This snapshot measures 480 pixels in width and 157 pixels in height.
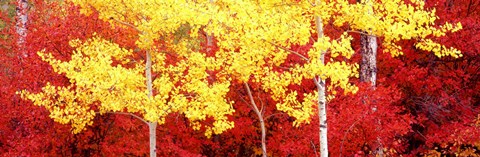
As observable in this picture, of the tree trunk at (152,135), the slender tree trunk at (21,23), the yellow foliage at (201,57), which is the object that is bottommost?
the tree trunk at (152,135)

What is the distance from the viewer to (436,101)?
1819cm

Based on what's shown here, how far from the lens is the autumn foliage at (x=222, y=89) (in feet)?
44.4

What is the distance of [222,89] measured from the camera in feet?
47.1

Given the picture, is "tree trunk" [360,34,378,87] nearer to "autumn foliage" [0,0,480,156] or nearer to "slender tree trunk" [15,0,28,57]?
"autumn foliage" [0,0,480,156]

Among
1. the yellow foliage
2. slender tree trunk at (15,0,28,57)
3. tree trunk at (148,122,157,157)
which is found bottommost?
tree trunk at (148,122,157,157)

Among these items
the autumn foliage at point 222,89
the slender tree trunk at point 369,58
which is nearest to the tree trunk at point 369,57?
the slender tree trunk at point 369,58

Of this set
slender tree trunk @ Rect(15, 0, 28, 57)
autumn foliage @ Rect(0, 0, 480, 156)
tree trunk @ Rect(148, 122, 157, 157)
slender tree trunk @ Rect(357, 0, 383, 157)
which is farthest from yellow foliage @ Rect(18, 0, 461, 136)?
slender tree trunk @ Rect(15, 0, 28, 57)

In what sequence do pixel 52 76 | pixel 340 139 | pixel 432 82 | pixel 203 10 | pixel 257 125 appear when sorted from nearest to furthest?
1. pixel 203 10
2. pixel 340 139
3. pixel 52 76
4. pixel 432 82
5. pixel 257 125

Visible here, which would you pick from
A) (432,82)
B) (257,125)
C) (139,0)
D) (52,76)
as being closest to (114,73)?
(139,0)

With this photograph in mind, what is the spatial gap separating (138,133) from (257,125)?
3.96 meters

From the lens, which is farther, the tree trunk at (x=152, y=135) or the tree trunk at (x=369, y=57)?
the tree trunk at (x=369, y=57)

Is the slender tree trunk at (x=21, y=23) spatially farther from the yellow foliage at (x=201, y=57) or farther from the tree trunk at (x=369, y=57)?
the tree trunk at (x=369, y=57)

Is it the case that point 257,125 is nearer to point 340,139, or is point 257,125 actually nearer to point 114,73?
point 340,139

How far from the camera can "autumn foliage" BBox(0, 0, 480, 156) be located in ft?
44.4
